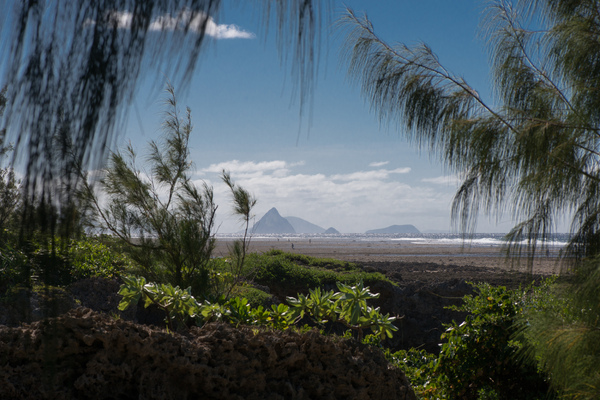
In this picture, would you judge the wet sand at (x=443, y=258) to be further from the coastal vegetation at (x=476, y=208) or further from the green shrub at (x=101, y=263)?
the green shrub at (x=101, y=263)

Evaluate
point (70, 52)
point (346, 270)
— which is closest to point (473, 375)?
point (70, 52)

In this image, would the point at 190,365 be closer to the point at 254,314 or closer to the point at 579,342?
the point at 254,314

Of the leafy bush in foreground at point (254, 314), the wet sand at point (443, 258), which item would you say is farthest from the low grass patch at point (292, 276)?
the leafy bush in foreground at point (254, 314)

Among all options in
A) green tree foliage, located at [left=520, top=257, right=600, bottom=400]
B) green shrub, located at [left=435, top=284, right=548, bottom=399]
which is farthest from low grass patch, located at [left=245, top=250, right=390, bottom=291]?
green tree foliage, located at [left=520, top=257, right=600, bottom=400]

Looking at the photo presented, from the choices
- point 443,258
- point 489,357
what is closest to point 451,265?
point 443,258

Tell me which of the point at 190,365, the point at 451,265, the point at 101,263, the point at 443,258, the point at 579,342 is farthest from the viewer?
the point at 443,258

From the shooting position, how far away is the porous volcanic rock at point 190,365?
1782 mm

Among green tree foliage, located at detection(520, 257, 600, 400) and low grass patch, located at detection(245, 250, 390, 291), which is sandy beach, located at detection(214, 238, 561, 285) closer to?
green tree foliage, located at detection(520, 257, 600, 400)

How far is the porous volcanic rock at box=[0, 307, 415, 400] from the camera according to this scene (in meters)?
1.78

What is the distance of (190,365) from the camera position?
206 cm

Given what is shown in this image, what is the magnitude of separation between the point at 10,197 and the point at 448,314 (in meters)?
8.40

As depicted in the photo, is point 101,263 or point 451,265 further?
point 451,265

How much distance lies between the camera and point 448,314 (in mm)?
8266

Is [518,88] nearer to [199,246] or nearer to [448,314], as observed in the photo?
[199,246]
